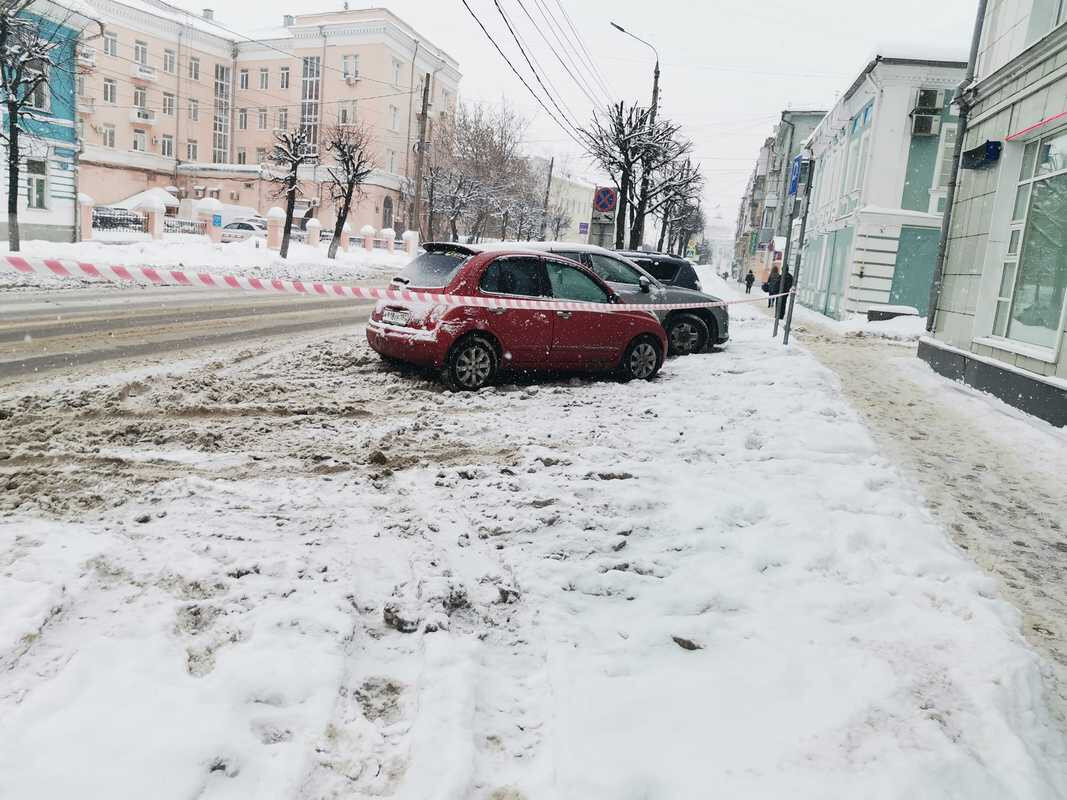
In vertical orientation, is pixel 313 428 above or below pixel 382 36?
below

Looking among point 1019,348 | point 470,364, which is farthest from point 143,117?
point 1019,348

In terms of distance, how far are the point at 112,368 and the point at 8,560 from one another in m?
5.02

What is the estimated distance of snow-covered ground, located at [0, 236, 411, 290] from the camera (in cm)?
2343

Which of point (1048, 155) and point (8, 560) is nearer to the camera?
point (8, 560)

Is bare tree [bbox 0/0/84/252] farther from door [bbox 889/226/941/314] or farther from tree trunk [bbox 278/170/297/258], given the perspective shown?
door [bbox 889/226/941/314]

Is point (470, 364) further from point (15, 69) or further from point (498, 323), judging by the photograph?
point (15, 69)

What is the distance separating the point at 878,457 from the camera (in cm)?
647

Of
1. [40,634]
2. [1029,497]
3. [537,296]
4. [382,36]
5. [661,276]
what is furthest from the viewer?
[382,36]

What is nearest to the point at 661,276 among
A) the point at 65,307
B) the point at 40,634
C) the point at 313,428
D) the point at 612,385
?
the point at 612,385

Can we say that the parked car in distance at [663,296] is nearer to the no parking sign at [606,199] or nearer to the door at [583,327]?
the door at [583,327]

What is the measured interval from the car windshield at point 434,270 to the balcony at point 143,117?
61.3 meters

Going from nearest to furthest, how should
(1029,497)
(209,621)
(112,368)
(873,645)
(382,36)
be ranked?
(209,621) < (873,645) < (1029,497) < (112,368) < (382,36)

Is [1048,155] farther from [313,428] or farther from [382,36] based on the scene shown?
[382,36]

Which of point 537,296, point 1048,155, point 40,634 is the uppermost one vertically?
point 1048,155
